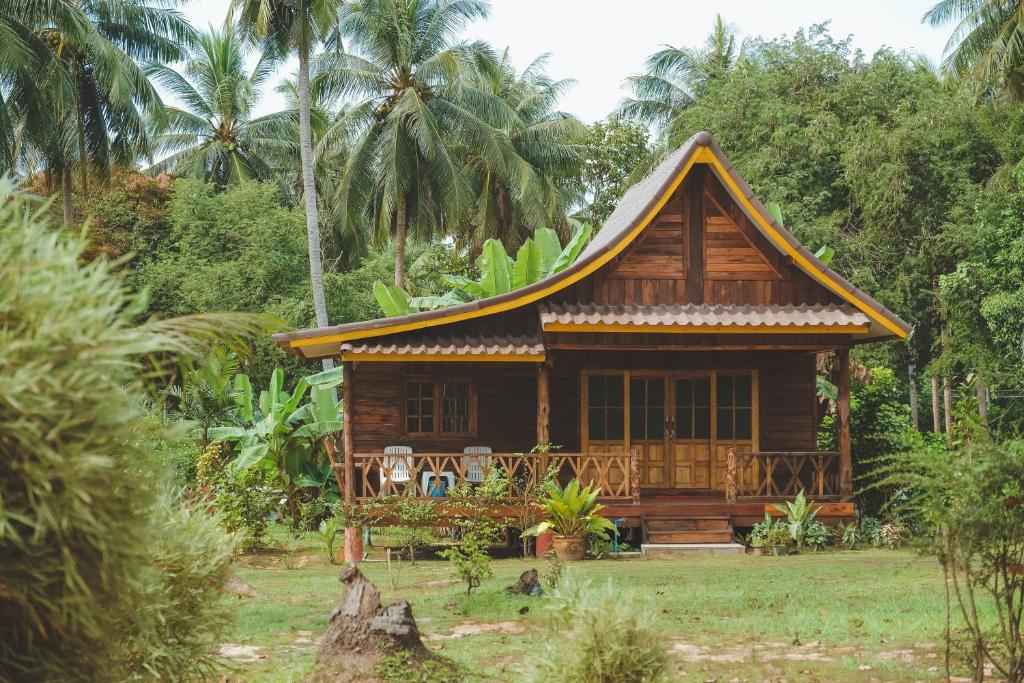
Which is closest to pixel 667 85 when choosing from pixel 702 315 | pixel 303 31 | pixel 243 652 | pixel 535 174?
pixel 535 174

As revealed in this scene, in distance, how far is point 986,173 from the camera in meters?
28.3

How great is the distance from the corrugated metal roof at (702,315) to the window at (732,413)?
1721mm

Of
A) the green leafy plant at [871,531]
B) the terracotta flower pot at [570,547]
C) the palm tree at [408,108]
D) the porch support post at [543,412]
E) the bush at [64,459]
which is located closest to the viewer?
the bush at [64,459]

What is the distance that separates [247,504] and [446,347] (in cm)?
353

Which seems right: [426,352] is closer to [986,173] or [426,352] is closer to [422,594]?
[422,594]

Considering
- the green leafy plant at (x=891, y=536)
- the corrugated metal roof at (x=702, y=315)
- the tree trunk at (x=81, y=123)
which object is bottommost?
the green leafy plant at (x=891, y=536)

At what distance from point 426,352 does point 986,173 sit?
766 inches

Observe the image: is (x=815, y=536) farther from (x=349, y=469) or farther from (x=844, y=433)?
(x=349, y=469)

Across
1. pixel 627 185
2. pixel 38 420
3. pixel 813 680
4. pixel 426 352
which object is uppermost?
pixel 627 185

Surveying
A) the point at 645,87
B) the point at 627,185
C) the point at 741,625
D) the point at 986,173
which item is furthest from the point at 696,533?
the point at 645,87

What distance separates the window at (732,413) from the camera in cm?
1714

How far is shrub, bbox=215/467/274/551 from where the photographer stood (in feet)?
48.5

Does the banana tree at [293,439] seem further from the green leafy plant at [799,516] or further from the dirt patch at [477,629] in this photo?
the dirt patch at [477,629]

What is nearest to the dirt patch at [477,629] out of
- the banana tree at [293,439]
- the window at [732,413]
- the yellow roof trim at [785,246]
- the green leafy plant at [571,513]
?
the green leafy plant at [571,513]
